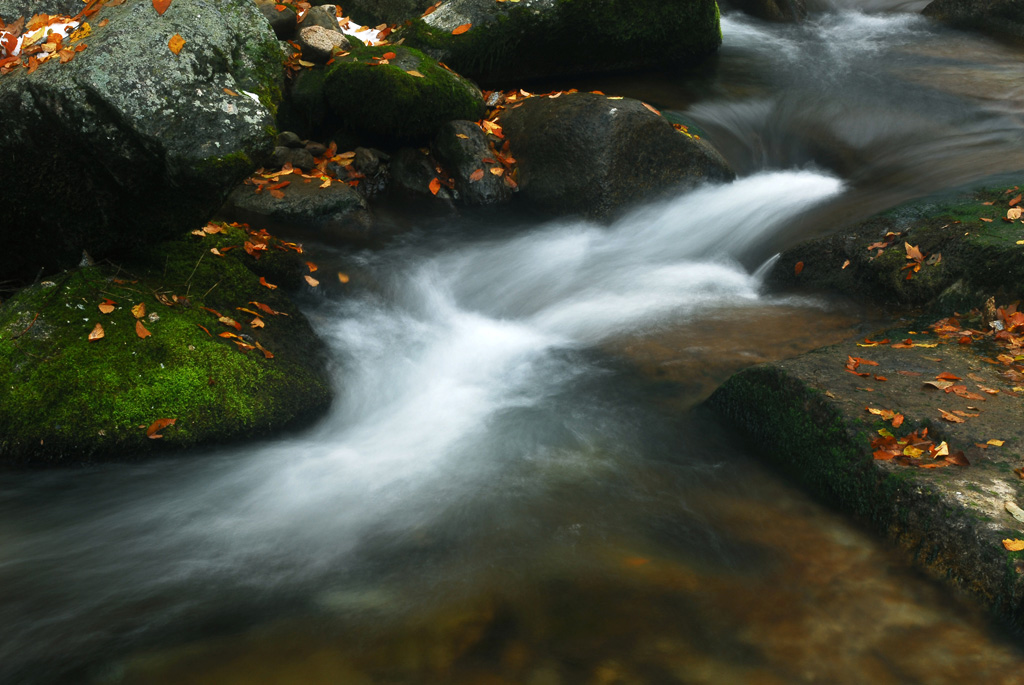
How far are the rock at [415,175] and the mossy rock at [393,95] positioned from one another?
214mm

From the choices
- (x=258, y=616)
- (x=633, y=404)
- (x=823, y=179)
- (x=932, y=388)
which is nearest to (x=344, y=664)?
(x=258, y=616)

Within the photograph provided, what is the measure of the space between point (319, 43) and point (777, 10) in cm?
863

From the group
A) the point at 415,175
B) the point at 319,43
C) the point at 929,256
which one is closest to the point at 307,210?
the point at 415,175

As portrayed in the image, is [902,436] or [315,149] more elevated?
[315,149]

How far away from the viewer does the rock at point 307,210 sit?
285 inches

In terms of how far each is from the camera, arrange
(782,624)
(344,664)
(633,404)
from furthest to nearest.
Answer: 1. (633,404)
2. (782,624)
3. (344,664)

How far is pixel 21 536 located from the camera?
3.73 metres

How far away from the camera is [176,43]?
4.22 meters

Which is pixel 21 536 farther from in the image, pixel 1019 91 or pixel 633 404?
pixel 1019 91

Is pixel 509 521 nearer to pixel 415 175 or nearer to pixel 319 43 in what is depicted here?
pixel 415 175

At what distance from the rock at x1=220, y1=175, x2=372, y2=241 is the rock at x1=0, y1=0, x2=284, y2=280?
8.53 feet

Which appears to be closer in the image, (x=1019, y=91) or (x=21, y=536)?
(x=21, y=536)

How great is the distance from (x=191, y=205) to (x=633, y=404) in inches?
125

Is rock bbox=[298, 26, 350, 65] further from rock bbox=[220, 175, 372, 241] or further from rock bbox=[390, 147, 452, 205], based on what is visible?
rock bbox=[220, 175, 372, 241]
